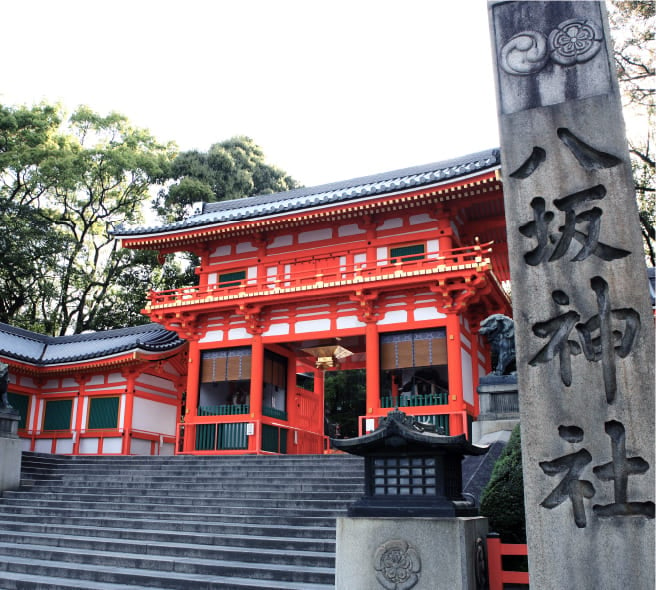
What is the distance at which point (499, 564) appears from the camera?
604 cm

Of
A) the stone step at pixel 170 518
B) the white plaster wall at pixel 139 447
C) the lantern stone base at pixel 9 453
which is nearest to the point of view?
the stone step at pixel 170 518

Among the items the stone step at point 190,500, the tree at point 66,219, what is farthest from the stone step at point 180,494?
the tree at point 66,219

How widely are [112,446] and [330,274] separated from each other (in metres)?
9.38

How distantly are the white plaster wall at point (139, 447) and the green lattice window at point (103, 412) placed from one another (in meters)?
0.84

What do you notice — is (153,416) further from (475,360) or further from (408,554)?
(408,554)

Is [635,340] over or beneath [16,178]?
beneath

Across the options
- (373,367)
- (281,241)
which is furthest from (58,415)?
(373,367)

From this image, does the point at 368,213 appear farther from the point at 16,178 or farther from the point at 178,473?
the point at 16,178

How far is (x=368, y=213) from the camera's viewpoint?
18.0 m

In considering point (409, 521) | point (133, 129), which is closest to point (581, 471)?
point (409, 521)

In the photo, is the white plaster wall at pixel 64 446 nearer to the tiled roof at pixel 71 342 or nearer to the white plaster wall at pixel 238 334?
the tiled roof at pixel 71 342

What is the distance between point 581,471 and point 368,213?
14.4 m

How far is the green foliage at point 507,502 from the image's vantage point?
6.97 metres

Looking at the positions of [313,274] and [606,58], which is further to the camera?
[313,274]
